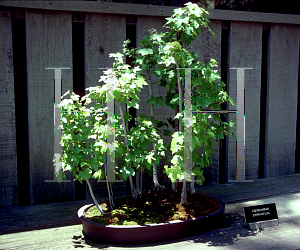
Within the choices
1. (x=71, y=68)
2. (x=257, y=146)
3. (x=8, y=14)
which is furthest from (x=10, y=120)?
(x=257, y=146)

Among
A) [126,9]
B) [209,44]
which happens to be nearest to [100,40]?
[126,9]

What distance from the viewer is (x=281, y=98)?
5.34 m

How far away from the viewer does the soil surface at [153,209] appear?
3311 mm

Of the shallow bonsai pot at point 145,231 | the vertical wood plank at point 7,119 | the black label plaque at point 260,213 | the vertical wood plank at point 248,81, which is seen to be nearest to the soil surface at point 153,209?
the shallow bonsai pot at point 145,231

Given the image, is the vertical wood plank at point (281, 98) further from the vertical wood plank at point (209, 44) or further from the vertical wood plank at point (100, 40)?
the vertical wood plank at point (100, 40)

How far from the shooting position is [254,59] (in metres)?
5.14

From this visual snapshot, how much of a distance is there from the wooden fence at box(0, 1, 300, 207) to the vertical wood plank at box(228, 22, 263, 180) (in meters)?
0.02

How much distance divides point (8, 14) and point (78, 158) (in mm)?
2143

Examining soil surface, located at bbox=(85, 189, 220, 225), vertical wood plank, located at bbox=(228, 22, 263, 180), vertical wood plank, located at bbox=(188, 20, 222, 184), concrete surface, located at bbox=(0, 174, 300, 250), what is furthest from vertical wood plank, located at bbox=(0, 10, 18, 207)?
vertical wood plank, located at bbox=(228, 22, 263, 180)

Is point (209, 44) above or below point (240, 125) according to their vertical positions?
above

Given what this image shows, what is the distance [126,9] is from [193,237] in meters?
3.03

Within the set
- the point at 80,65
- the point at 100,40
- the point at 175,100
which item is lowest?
the point at 175,100

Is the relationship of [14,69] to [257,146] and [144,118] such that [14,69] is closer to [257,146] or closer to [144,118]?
[144,118]

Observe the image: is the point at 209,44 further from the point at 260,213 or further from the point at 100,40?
the point at 260,213
